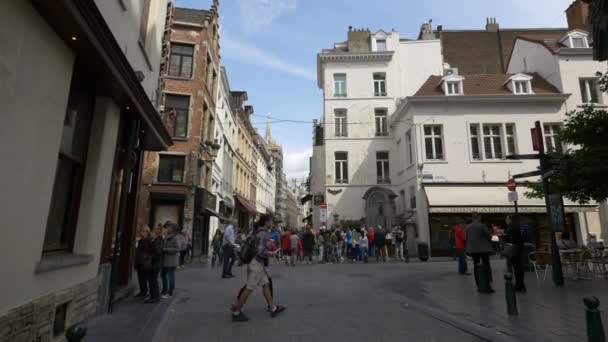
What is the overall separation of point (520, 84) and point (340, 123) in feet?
39.6

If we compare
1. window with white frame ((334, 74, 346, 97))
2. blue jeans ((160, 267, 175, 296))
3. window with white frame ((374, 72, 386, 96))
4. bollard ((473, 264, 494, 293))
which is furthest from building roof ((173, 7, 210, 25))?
bollard ((473, 264, 494, 293))

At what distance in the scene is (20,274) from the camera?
3.73 metres

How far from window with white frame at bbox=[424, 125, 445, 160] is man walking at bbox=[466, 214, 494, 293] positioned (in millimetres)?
14387

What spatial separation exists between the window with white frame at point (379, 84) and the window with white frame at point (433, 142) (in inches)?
242

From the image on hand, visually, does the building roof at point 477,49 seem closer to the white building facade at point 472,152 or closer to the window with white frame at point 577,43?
the window with white frame at point 577,43

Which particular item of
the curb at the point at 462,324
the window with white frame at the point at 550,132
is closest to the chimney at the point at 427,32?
the window with white frame at the point at 550,132

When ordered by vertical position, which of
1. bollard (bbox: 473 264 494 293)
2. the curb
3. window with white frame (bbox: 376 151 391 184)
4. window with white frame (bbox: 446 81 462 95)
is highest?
window with white frame (bbox: 446 81 462 95)

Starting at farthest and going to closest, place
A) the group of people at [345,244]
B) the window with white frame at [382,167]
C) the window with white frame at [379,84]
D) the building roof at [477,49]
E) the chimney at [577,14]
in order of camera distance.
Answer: the building roof at [477,49]
the window with white frame at [379,84]
the chimney at [577,14]
the window with white frame at [382,167]
the group of people at [345,244]

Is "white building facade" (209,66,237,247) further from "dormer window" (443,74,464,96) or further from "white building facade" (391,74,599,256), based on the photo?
"dormer window" (443,74,464,96)

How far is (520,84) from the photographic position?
22.6 meters

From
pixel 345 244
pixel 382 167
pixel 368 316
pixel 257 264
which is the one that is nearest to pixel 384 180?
pixel 382 167

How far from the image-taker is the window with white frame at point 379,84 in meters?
27.4

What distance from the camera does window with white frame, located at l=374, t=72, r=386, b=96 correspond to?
27.4 meters

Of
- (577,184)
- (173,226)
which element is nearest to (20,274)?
(173,226)
